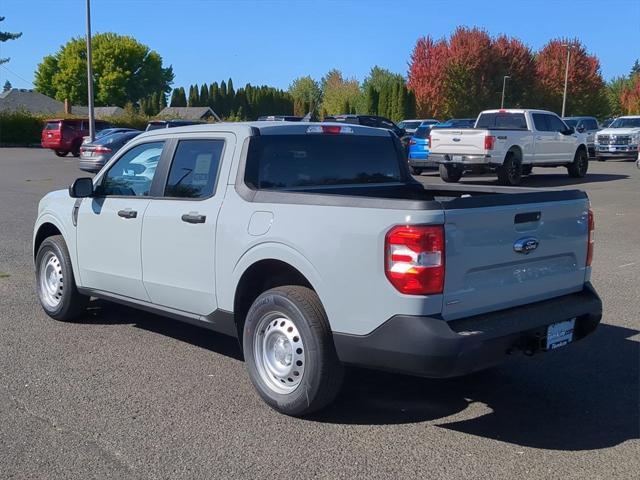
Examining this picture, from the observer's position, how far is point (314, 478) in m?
3.83

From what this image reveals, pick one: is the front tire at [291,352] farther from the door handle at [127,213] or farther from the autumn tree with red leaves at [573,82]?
the autumn tree with red leaves at [573,82]

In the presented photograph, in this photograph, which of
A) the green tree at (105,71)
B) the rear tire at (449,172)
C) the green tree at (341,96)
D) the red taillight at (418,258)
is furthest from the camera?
the green tree at (105,71)

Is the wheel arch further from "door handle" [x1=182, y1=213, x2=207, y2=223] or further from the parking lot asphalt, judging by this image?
the parking lot asphalt

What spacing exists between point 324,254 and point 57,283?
3463 mm

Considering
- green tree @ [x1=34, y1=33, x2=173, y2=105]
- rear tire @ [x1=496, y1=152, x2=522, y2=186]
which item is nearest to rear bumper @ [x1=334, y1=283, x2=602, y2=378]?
rear tire @ [x1=496, y1=152, x2=522, y2=186]

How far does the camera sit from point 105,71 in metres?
104

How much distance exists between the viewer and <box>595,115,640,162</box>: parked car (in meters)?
31.4

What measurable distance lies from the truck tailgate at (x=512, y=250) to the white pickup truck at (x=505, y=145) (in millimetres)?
14859

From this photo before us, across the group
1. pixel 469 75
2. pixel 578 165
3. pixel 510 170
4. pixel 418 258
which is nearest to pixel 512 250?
pixel 418 258

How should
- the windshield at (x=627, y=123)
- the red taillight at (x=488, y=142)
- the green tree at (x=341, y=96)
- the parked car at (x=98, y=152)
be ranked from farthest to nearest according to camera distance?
the green tree at (x=341, y=96)
the windshield at (x=627, y=123)
the parked car at (x=98, y=152)
the red taillight at (x=488, y=142)

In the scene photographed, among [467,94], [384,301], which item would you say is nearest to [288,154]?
[384,301]

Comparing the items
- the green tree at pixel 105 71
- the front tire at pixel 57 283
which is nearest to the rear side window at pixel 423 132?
the front tire at pixel 57 283

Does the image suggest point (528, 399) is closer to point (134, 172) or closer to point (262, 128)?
point (262, 128)

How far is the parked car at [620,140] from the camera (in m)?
31.4
